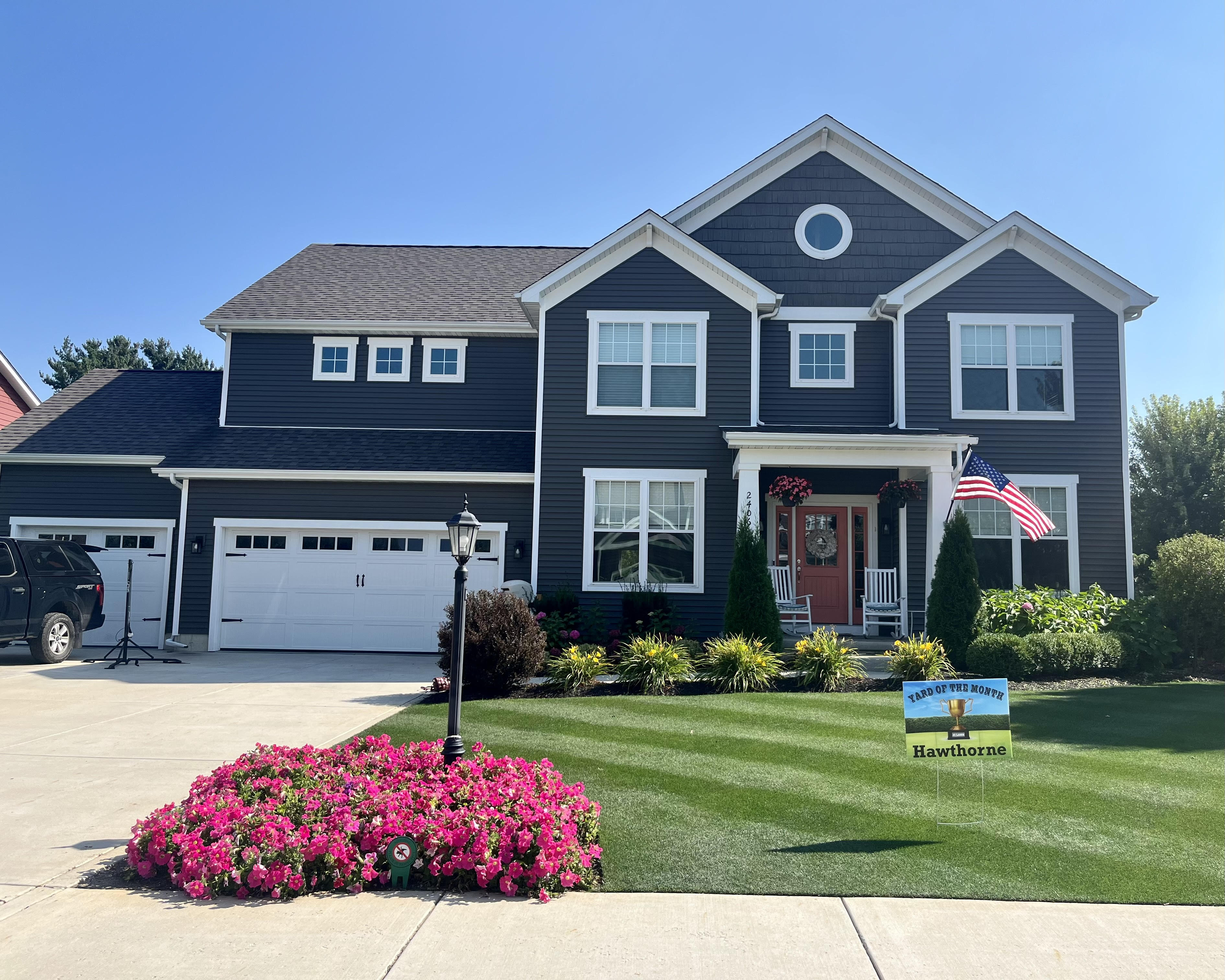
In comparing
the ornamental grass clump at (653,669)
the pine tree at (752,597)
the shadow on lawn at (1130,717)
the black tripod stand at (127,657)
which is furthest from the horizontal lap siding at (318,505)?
the shadow on lawn at (1130,717)

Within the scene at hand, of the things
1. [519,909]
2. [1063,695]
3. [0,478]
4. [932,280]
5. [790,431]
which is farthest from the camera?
[0,478]

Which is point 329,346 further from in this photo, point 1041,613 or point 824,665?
point 1041,613

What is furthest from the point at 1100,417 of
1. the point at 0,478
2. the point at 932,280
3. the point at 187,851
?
the point at 0,478

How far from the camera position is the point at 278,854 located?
453cm

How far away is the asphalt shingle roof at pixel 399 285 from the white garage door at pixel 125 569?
171 inches

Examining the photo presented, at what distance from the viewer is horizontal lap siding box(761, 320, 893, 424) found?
15.3 meters

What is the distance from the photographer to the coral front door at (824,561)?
1570 cm

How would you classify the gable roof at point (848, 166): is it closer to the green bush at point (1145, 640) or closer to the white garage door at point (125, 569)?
the green bush at point (1145, 640)

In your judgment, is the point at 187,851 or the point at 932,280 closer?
the point at 187,851

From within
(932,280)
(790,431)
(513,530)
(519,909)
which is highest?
(932,280)

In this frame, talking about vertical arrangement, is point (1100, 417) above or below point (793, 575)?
above

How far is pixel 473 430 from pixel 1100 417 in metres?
10.8

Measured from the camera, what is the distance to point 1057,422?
14.6m

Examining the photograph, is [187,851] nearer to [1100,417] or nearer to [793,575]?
[793,575]
